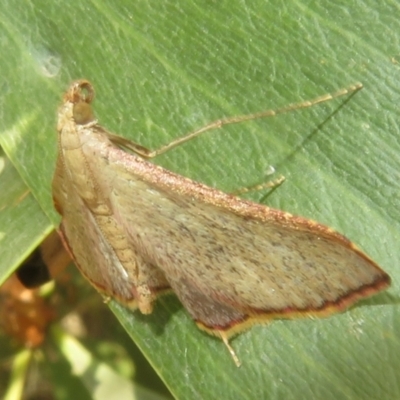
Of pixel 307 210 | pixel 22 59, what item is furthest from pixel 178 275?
pixel 22 59

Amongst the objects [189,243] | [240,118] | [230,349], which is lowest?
[230,349]

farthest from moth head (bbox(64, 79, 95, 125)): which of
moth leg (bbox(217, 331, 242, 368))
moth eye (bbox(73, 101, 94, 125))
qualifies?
moth leg (bbox(217, 331, 242, 368))

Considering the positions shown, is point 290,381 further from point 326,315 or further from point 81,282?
point 81,282

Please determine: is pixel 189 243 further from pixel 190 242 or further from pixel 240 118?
pixel 240 118

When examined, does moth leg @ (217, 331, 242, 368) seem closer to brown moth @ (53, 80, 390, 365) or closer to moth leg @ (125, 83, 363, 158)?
brown moth @ (53, 80, 390, 365)

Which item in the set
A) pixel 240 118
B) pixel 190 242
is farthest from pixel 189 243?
pixel 240 118

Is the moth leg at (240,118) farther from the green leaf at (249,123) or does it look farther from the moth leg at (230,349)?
the moth leg at (230,349)

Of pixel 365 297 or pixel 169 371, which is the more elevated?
pixel 365 297
